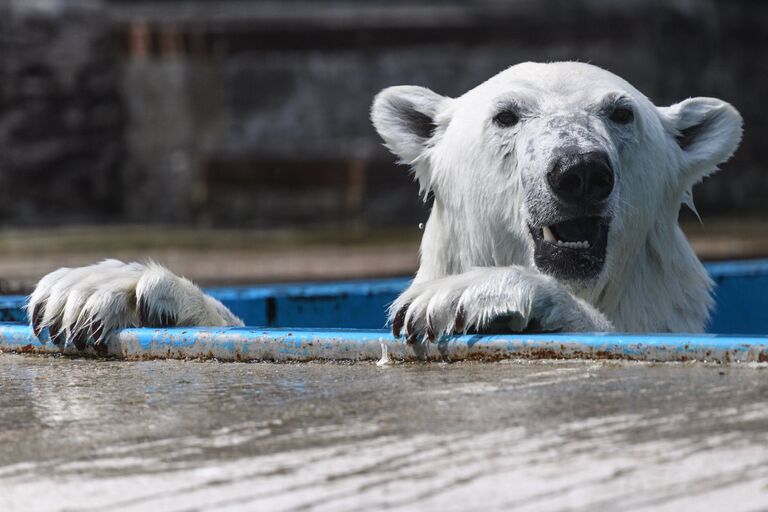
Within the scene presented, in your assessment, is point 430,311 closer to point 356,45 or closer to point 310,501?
point 310,501

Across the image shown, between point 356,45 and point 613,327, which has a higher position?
point 356,45

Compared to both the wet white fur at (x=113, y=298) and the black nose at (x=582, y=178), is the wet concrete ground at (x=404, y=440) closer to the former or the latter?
the wet white fur at (x=113, y=298)

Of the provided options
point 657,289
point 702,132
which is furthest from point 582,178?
point 702,132

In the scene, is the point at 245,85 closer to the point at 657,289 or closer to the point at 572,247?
the point at 657,289

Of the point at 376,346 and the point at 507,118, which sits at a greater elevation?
the point at 507,118

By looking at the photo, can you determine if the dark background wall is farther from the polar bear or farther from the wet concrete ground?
the wet concrete ground

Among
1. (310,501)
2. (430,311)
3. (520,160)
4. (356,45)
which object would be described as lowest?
(310,501)

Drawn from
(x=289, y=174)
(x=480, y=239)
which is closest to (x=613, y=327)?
(x=480, y=239)

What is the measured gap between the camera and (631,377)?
1.87 meters

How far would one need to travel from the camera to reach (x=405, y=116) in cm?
317

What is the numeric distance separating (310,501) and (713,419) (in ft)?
1.74

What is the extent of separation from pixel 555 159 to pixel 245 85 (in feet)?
25.1

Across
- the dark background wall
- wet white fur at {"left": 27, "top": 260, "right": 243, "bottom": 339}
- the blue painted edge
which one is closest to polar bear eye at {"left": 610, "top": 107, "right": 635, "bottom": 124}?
the blue painted edge

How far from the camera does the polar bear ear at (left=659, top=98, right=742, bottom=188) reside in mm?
2979
